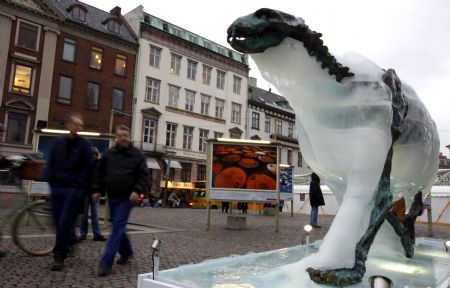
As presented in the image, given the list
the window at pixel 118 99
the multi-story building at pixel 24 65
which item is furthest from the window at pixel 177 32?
the multi-story building at pixel 24 65

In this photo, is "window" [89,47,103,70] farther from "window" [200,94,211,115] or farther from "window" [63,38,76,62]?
"window" [200,94,211,115]

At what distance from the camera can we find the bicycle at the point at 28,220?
→ 5.70 metres

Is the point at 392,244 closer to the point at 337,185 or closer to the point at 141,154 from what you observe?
the point at 337,185

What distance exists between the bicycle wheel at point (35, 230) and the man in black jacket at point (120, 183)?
119cm

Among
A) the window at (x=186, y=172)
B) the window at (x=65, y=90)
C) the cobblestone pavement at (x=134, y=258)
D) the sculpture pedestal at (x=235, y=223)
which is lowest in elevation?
the cobblestone pavement at (x=134, y=258)

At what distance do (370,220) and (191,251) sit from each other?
4.14m

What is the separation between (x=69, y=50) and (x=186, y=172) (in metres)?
13.7

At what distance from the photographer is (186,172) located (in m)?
37.1

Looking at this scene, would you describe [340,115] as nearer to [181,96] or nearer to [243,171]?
[243,171]

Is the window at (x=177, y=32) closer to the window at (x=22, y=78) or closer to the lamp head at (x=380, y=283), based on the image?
the window at (x=22, y=78)

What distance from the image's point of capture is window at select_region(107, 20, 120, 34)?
33938 millimetres

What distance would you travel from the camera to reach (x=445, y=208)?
17.0 m

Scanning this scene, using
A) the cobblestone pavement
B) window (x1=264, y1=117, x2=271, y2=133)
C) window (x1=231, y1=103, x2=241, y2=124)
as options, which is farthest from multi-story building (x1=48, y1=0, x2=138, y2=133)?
the cobblestone pavement

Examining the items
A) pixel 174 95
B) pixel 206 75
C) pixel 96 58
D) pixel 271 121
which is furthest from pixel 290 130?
pixel 96 58
